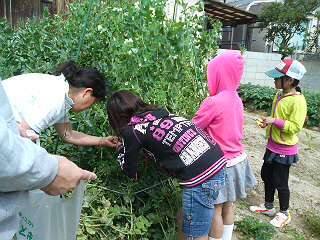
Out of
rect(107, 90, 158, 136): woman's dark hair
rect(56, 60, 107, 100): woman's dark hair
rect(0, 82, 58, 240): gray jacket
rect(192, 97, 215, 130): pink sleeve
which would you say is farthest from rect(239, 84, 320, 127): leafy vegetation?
rect(0, 82, 58, 240): gray jacket

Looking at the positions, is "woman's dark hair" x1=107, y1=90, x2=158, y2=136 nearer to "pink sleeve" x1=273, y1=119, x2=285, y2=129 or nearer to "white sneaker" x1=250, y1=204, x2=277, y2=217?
"pink sleeve" x1=273, y1=119, x2=285, y2=129

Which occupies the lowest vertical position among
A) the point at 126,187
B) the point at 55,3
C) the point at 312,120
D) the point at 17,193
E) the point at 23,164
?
the point at 312,120

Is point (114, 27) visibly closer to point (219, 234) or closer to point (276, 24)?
point (219, 234)

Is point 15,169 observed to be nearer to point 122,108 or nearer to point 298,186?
point 122,108

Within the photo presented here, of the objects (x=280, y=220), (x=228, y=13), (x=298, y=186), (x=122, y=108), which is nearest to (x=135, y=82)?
(x=122, y=108)

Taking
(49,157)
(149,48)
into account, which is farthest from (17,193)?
(149,48)

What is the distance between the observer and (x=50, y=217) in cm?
152

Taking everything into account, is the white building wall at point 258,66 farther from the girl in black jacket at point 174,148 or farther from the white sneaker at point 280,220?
the girl in black jacket at point 174,148

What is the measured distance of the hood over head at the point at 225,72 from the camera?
8.20 ft

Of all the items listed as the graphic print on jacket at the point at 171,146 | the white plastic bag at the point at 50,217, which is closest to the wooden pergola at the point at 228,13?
the graphic print on jacket at the point at 171,146

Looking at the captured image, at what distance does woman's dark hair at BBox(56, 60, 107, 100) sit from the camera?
207 centimetres

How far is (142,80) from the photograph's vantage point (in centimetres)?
254

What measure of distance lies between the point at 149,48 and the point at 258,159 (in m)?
2.96

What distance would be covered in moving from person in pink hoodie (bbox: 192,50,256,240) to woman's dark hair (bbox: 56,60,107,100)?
0.71 m
